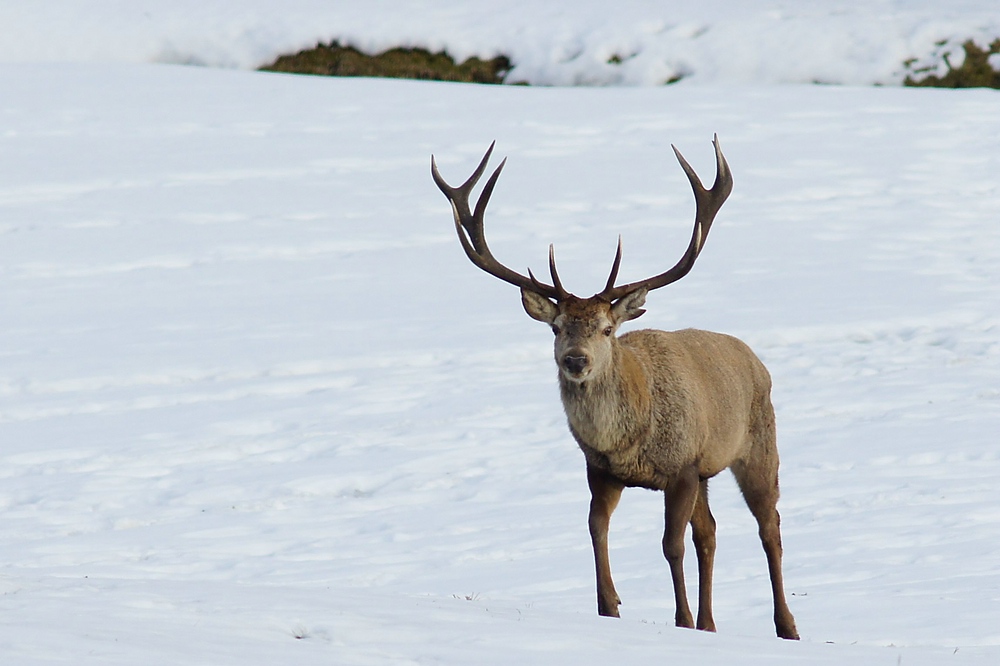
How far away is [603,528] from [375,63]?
788 inches

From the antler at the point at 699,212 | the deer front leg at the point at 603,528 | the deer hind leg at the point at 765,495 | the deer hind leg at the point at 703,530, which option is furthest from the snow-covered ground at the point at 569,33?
the deer front leg at the point at 603,528

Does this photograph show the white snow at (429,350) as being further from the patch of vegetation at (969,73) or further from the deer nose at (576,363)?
the deer nose at (576,363)

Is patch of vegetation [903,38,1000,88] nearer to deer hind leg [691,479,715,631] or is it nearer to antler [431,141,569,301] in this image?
antler [431,141,569,301]


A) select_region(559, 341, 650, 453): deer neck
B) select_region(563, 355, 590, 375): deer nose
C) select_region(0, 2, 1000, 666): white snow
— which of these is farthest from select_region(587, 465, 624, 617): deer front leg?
select_region(563, 355, 590, 375): deer nose

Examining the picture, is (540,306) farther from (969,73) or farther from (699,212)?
(969,73)

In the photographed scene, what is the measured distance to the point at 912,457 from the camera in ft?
35.0

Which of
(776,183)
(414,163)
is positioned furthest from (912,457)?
(414,163)

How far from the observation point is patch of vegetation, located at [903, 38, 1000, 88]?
23719mm

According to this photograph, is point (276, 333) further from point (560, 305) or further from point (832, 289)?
point (560, 305)

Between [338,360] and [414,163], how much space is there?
7.22m

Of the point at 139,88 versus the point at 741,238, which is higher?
the point at 139,88

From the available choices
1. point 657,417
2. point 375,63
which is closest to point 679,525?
point 657,417

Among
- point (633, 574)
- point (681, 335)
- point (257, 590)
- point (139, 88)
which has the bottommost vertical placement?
point (633, 574)

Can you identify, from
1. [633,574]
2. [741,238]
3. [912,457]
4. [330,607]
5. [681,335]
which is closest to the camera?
Result: [330,607]
